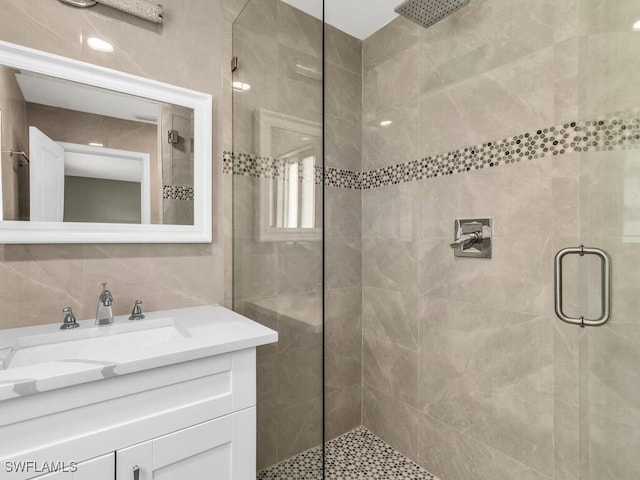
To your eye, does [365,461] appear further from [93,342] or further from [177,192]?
[177,192]

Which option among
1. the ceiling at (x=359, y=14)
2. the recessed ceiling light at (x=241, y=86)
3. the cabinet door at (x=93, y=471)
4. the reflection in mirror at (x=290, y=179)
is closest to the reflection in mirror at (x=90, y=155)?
the recessed ceiling light at (x=241, y=86)

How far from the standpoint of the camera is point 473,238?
1.52 metres

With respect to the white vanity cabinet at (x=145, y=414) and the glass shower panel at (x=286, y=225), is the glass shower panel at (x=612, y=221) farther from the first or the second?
the white vanity cabinet at (x=145, y=414)

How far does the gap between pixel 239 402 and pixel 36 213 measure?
0.97 meters

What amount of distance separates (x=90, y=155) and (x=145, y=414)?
0.98 meters

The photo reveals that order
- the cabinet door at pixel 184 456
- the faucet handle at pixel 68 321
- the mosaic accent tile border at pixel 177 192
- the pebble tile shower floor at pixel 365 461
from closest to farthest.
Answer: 1. the cabinet door at pixel 184 456
2. the faucet handle at pixel 68 321
3. the mosaic accent tile border at pixel 177 192
4. the pebble tile shower floor at pixel 365 461

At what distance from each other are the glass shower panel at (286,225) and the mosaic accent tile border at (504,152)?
77 millimetres

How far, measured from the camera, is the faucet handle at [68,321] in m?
1.14

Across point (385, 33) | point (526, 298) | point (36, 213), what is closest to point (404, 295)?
point (526, 298)

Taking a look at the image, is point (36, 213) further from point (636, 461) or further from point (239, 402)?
point (636, 461)

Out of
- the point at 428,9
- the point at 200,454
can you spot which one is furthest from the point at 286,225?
the point at 428,9

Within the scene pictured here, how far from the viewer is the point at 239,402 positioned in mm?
1047

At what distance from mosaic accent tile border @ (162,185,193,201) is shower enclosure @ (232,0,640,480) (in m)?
0.22

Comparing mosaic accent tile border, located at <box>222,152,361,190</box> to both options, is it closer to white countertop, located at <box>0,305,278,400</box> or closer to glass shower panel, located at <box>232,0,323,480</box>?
glass shower panel, located at <box>232,0,323,480</box>
